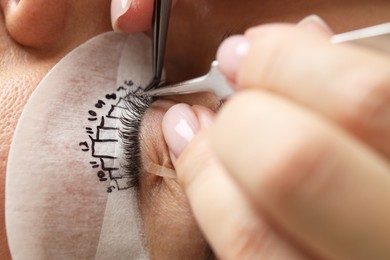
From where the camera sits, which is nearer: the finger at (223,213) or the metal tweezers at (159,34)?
the finger at (223,213)

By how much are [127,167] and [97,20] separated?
22 centimetres

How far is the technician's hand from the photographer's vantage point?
0.35 m

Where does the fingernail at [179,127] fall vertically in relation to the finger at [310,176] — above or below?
above

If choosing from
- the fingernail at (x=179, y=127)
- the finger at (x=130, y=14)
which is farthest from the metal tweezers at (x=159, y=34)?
the fingernail at (x=179, y=127)

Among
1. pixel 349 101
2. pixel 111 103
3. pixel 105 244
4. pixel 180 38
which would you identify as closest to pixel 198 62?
pixel 180 38

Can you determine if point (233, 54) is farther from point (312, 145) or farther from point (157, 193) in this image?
point (157, 193)

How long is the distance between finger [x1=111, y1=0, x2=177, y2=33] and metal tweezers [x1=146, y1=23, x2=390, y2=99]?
0.09 m

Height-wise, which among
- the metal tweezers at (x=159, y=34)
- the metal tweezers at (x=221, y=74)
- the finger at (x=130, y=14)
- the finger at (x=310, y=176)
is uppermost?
the finger at (x=130, y=14)

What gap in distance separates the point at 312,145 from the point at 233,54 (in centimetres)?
13

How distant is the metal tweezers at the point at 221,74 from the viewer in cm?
41

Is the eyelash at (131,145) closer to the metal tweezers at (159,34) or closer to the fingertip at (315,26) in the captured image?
the metal tweezers at (159,34)

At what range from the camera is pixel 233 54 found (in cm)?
44

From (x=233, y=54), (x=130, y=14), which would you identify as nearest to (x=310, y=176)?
(x=233, y=54)

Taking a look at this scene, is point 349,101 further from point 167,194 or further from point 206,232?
point 167,194
